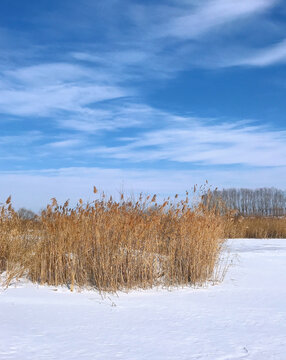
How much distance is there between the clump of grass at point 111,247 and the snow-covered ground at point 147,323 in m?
0.27

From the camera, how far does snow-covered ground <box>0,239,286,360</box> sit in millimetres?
2926

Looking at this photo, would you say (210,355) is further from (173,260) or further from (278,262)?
(278,262)

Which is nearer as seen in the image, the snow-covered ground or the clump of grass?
the snow-covered ground

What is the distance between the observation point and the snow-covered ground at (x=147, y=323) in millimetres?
2926

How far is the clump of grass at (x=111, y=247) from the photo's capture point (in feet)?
16.8

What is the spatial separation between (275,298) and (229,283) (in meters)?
0.99

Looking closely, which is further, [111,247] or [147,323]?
[111,247]

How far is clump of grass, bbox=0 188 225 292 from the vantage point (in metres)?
5.11

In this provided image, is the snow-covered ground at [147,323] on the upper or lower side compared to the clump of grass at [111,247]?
lower

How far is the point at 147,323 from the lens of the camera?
3664 millimetres

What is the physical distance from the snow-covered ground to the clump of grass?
0.87 feet

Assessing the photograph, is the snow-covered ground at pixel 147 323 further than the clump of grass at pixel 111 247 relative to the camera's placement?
No

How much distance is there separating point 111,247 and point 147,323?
159 centimetres

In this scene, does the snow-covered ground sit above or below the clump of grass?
below
